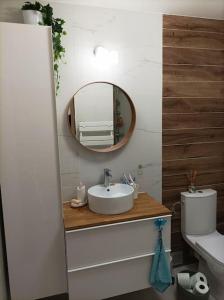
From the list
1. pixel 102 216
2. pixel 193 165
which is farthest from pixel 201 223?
pixel 102 216

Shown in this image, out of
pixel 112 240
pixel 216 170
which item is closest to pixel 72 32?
pixel 112 240

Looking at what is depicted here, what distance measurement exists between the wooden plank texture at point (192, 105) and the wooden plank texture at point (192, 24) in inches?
23.2

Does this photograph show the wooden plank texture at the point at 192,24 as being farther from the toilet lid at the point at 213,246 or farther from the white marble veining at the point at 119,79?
the toilet lid at the point at 213,246

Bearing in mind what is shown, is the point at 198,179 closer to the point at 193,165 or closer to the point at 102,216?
the point at 193,165

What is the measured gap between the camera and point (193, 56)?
218 centimetres

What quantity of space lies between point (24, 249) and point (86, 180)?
26.8 inches

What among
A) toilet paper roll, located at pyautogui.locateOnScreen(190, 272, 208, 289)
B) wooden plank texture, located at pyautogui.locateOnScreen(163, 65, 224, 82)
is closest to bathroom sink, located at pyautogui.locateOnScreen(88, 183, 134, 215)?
toilet paper roll, located at pyautogui.locateOnScreen(190, 272, 208, 289)

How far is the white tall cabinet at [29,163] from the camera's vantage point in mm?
1424

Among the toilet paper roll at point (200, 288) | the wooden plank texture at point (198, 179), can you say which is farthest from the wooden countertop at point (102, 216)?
the toilet paper roll at point (200, 288)

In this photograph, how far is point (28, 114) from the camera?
147 cm

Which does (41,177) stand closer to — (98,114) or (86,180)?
(86,180)

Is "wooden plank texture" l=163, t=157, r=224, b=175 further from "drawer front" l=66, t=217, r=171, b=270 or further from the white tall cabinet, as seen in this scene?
the white tall cabinet

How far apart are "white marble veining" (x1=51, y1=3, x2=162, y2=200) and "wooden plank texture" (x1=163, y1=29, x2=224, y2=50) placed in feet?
0.27

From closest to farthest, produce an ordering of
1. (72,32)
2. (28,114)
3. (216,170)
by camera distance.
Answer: (28,114) < (72,32) < (216,170)
